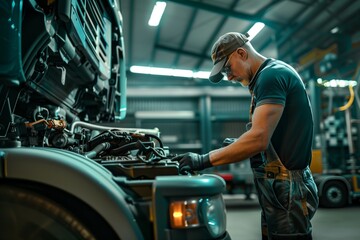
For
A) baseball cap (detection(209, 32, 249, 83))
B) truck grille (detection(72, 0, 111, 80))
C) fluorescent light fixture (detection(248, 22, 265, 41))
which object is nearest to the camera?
baseball cap (detection(209, 32, 249, 83))

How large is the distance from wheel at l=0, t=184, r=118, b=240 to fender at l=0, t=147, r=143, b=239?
83 millimetres

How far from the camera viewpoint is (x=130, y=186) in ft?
4.57

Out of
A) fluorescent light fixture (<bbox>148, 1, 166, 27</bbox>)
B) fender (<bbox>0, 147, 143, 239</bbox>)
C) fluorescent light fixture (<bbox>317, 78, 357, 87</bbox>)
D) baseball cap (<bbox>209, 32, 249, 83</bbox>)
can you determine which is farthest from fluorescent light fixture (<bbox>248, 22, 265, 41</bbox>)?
fender (<bbox>0, 147, 143, 239</bbox>)

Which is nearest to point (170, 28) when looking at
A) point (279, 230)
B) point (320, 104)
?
point (320, 104)

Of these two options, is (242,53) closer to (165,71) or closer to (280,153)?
(280,153)

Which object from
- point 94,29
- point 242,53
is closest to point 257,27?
point 94,29

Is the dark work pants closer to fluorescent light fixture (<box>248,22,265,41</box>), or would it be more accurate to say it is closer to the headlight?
the headlight

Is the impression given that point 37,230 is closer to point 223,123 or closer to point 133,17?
point 133,17

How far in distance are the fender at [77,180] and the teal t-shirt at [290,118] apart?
92 cm

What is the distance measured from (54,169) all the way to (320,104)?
8019mm

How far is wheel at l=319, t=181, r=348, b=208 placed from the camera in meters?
7.18

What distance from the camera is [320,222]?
18.2 feet

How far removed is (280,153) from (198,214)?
0.74 m

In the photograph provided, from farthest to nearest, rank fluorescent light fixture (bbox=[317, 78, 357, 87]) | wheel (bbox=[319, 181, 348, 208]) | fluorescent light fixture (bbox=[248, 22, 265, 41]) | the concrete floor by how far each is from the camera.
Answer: fluorescent light fixture (bbox=[248, 22, 265, 41]) → fluorescent light fixture (bbox=[317, 78, 357, 87]) → wheel (bbox=[319, 181, 348, 208]) → the concrete floor
